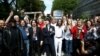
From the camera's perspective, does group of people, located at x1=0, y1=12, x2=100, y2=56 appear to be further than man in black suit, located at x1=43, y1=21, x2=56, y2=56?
No

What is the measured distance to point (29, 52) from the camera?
17.4m

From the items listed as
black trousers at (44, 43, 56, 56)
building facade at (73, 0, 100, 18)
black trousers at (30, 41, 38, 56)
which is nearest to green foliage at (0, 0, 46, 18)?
building facade at (73, 0, 100, 18)

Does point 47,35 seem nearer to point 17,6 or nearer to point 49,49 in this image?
point 49,49

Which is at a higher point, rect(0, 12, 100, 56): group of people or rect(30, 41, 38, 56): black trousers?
rect(0, 12, 100, 56): group of people

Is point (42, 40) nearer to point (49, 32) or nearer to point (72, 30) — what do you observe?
point (49, 32)

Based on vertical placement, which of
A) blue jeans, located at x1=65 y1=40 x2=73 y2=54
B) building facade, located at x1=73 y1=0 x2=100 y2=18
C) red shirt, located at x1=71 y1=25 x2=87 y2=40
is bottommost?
building facade, located at x1=73 y1=0 x2=100 y2=18

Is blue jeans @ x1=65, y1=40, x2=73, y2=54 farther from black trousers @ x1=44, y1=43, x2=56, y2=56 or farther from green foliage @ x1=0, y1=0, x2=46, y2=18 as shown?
green foliage @ x1=0, y1=0, x2=46, y2=18

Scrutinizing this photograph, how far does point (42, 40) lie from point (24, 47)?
1317 millimetres

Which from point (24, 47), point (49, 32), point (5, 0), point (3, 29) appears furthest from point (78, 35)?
point (5, 0)

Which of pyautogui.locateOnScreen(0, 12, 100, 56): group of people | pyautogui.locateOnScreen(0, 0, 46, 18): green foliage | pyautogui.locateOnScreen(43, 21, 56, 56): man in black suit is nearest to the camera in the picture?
pyautogui.locateOnScreen(0, 12, 100, 56): group of people

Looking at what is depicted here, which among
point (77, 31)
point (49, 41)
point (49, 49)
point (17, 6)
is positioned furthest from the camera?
point (17, 6)

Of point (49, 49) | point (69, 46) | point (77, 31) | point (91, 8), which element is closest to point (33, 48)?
point (49, 49)

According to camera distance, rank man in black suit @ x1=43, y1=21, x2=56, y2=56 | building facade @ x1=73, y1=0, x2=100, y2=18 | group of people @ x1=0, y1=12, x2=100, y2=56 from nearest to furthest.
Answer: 1. group of people @ x1=0, y1=12, x2=100, y2=56
2. man in black suit @ x1=43, y1=21, x2=56, y2=56
3. building facade @ x1=73, y1=0, x2=100, y2=18

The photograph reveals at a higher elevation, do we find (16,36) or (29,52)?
(16,36)
